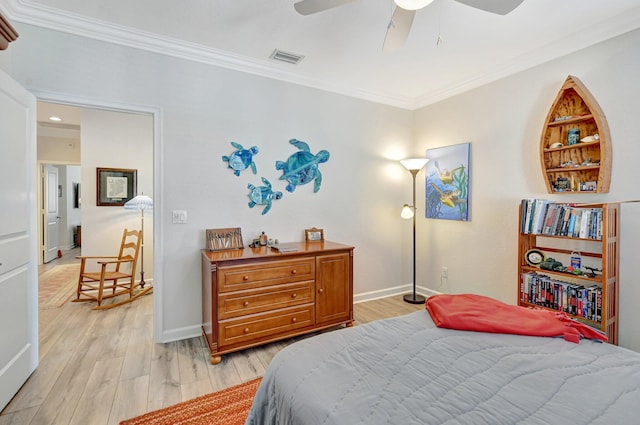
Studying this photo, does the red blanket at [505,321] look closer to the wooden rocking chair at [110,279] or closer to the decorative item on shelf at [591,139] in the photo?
the decorative item on shelf at [591,139]

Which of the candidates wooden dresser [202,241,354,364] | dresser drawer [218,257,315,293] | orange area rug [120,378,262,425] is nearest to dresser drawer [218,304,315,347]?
wooden dresser [202,241,354,364]

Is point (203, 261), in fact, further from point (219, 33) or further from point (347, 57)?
point (347, 57)

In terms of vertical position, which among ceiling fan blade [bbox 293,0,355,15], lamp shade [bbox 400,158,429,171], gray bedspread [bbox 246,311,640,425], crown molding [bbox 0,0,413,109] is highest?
crown molding [bbox 0,0,413,109]

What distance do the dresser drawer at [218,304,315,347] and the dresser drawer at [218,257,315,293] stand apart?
26 cm

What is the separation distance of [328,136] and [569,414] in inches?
123

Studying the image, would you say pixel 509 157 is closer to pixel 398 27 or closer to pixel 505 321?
pixel 398 27

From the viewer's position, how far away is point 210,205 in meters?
2.92

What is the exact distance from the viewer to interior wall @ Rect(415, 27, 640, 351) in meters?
2.33

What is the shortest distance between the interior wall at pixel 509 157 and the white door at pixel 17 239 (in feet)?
12.9

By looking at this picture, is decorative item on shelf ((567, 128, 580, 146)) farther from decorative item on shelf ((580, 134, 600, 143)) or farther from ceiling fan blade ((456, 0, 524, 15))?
ceiling fan blade ((456, 0, 524, 15))

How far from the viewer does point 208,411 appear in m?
1.86

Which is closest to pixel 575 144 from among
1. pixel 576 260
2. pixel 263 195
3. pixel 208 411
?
pixel 576 260

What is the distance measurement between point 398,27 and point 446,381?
1.92 meters

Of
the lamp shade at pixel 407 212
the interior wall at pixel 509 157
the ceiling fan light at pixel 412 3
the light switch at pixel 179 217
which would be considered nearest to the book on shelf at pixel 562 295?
the interior wall at pixel 509 157
